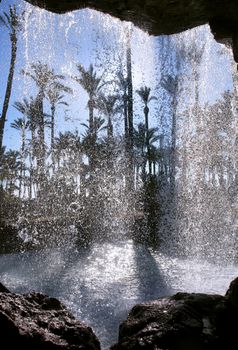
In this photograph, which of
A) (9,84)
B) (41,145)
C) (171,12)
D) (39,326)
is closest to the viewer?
(39,326)

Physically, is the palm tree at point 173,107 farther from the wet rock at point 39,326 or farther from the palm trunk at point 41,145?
the wet rock at point 39,326

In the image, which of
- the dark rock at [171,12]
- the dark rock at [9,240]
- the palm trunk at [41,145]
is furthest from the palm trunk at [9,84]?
the dark rock at [171,12]

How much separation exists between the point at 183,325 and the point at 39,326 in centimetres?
137

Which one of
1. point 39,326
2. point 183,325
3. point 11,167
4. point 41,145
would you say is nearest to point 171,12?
point 183,325

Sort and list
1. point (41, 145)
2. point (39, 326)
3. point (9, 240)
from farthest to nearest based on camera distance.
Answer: point (41, 145) < point (9, 240) < point (39, 326)

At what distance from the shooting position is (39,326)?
329 centimetres

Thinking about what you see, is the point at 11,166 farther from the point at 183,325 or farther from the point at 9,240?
the point at 183,325

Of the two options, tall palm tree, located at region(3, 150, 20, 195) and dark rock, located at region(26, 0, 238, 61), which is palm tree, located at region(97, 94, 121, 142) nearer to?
tall palm tree, located at region(3, 150, 20, 195)

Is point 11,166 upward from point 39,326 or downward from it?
upward

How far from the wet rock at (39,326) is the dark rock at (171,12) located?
435 centimetres

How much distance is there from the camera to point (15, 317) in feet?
10.6

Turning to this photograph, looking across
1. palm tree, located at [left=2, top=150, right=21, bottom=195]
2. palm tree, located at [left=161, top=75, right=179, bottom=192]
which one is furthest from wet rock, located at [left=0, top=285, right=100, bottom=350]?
palm tree, located at [left=2, top=150, right=21, bottom=195]

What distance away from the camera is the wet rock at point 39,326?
301 cm

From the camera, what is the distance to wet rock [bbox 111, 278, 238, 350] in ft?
10.6
